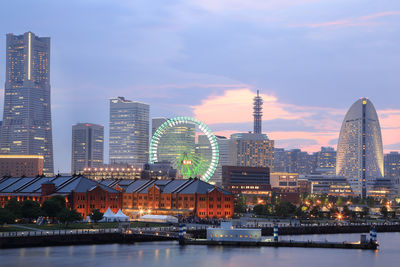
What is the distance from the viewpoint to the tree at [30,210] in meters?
148

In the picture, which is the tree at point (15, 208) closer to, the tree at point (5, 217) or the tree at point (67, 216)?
the tree at point (5, 217)

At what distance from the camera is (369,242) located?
130000 millimetres

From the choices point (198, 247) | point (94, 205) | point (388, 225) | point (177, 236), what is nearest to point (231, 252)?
point (198, 247)

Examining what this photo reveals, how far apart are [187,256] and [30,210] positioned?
150 ft

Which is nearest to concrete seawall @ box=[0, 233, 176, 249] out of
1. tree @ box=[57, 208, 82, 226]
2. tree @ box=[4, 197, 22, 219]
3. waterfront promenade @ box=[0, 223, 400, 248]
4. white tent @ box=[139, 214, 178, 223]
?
waterfront promenade @ box=[0, 223, 400, 248]

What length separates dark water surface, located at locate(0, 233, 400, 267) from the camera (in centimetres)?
10825

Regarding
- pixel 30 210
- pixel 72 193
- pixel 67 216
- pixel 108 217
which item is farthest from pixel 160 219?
pixel 30 210

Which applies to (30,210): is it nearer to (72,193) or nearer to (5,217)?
(5,217)

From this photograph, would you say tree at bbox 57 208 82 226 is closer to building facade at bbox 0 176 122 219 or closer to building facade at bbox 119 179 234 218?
building facade at bbox 0 176 122 219

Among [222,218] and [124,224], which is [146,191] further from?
[124,224]

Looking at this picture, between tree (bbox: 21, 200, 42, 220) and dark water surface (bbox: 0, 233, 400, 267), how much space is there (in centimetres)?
2524

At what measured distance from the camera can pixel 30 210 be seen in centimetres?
14812

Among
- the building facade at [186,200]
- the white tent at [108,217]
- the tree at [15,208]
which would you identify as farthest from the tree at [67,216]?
the building facade at [186,200]

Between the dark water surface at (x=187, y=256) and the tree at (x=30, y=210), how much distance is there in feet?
82.8
